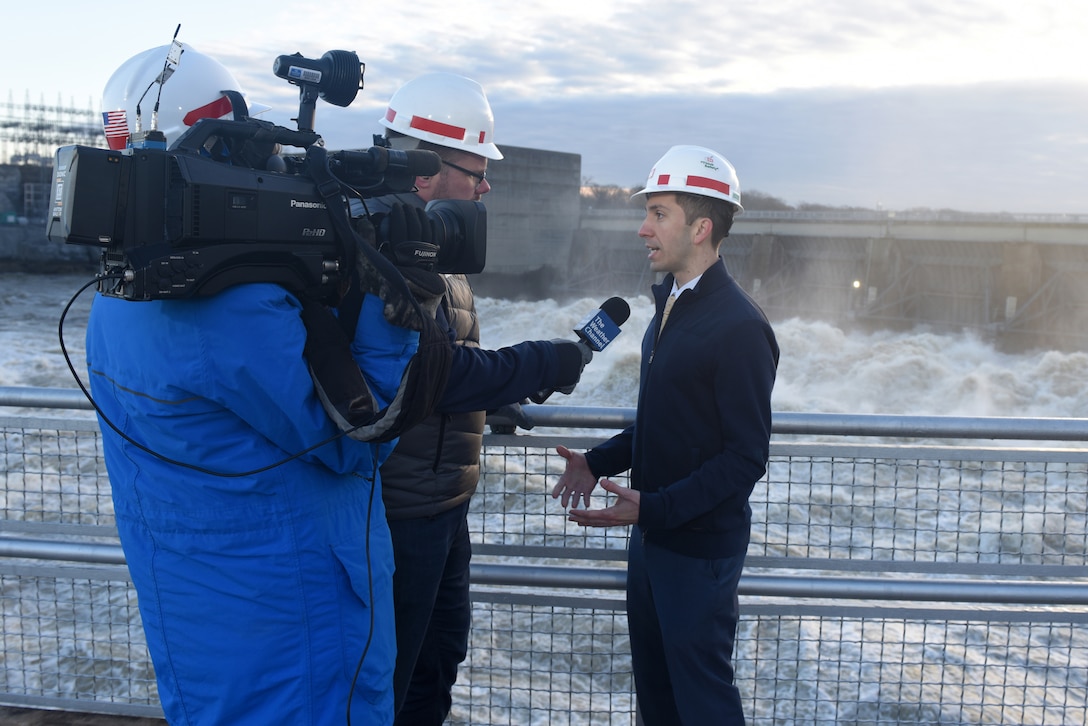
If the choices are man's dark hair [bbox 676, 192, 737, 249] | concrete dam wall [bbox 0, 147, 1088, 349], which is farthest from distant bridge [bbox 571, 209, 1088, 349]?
man's dark hair [bbox 676, 192, 737, 249]

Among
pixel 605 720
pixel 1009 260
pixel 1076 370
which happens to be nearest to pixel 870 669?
pixel 605 720

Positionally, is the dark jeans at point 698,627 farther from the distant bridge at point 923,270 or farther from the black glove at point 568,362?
the distant bridge at point 923,270

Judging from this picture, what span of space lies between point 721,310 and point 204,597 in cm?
150

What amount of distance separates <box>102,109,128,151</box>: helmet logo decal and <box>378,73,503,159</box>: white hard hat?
1030 millimetres

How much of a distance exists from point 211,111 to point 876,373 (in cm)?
2449

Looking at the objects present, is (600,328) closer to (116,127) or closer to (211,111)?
(211,111)

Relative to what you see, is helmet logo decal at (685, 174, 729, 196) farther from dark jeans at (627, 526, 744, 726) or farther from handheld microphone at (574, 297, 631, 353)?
dark jeans at (627, 526, 744, 726)

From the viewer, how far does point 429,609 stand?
249cm

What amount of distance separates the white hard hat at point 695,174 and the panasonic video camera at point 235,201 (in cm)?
75

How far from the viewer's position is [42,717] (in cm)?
340

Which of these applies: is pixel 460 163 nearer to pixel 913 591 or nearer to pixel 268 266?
pixel 268 266

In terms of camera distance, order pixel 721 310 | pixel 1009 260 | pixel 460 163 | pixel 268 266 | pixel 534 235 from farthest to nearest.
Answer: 1. pixel 534 235
2. pixel 1009 260
3. pixel 460 163
4. pixel 721 310
5. pixel 268 266

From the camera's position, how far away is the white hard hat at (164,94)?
1935 millimetres

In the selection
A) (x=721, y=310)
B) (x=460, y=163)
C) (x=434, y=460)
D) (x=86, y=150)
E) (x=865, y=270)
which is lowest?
(x=434, y=460)
